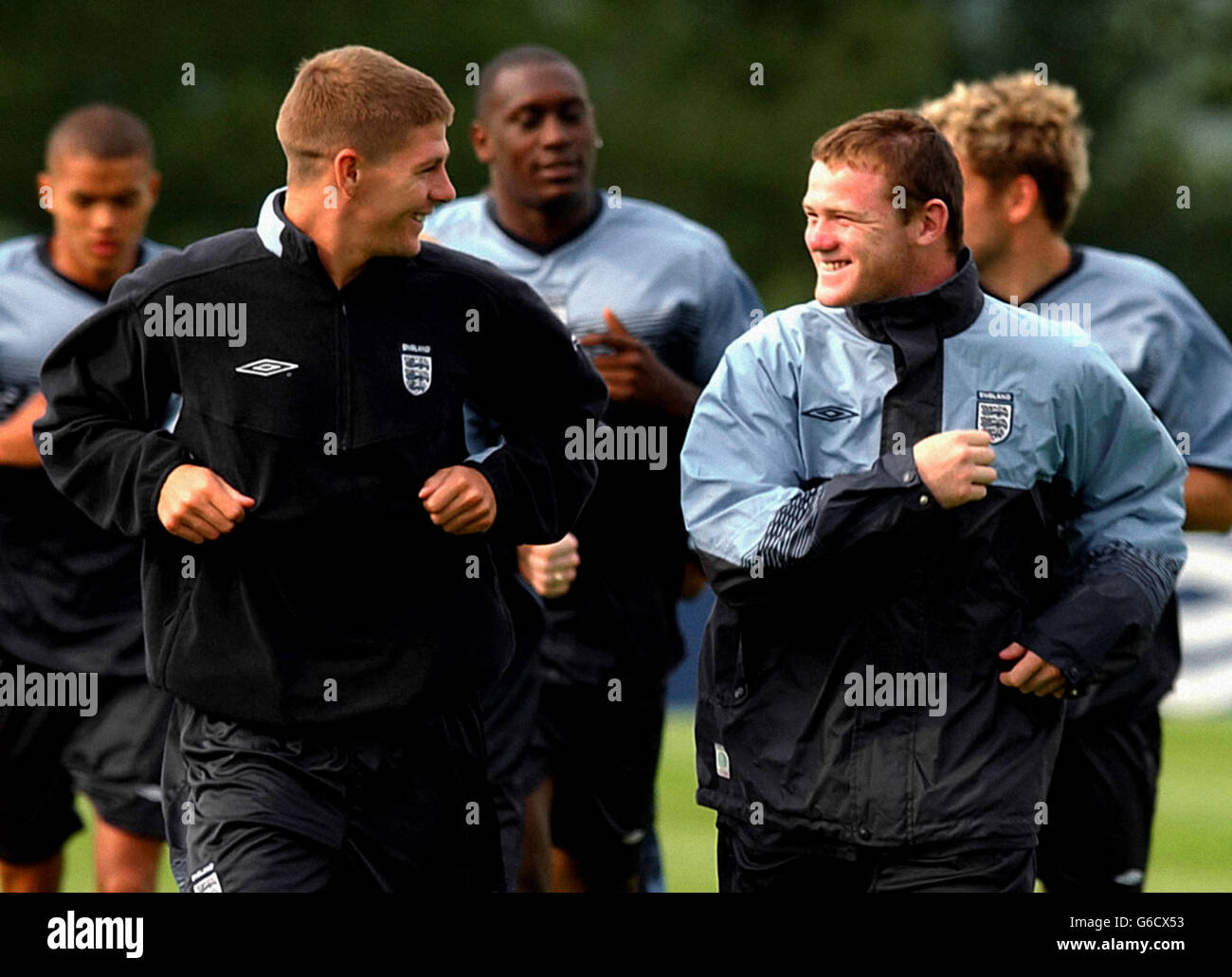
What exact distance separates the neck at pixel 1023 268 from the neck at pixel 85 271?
7.84 feet

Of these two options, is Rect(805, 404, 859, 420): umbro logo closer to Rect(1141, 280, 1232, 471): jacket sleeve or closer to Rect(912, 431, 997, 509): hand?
Rect(912, 431, 997, 509): hand

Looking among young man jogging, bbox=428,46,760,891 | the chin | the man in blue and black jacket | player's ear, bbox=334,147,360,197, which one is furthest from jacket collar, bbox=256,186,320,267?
young man jogging, bbox=428,46,760,891

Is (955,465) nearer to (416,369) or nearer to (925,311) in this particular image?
(925,311)

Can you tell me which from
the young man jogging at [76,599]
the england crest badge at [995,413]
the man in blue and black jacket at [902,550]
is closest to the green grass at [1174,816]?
the young man jogging at [76,599]

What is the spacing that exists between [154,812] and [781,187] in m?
17.5

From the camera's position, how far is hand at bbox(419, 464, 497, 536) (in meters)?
4.44

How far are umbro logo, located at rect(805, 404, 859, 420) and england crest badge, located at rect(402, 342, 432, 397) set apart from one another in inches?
29.3

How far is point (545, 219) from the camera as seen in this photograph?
6496 millimetres

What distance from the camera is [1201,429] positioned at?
6.05 m

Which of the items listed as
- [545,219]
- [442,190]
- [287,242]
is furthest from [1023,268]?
[287,242]

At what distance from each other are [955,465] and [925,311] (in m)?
0.39
